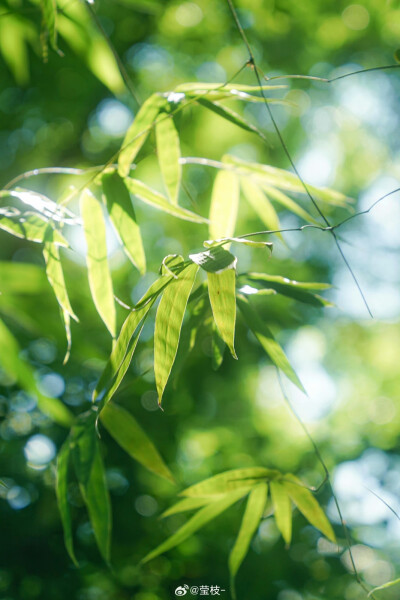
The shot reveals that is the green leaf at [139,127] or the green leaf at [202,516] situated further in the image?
the green leaf at [202,516]

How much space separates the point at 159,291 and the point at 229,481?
337 millimetres

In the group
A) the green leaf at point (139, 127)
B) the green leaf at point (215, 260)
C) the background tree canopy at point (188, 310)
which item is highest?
the green leaf at point (139, 127)

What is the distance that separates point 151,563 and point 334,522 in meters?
0.73

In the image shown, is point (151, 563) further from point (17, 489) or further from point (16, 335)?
point (16, 335)

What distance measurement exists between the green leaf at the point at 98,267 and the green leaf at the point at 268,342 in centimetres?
17

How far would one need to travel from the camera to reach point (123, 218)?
1.85 ft

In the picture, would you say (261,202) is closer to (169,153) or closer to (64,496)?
(169,153)

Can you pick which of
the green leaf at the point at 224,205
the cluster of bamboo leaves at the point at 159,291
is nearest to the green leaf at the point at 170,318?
the cluster of bamboo leaves at the point at 159,291

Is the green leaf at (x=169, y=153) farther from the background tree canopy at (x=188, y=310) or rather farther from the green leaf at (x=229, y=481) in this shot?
the green leaf at (x=229, y=481)

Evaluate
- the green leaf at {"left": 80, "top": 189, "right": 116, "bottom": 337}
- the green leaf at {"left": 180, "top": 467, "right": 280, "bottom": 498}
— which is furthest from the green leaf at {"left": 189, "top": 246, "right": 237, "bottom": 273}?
the green leaf at {"left": 180, "top": 467, "right": 280, "bottom": 498}

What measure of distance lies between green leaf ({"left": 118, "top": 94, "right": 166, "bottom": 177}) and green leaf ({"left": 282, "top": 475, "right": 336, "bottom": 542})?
0.48 metres

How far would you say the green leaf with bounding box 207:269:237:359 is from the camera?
0.38 m

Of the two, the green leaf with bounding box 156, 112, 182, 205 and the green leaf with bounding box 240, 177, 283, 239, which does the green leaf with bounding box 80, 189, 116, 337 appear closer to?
the green leaf with bounding box 156, 112, 182, 205

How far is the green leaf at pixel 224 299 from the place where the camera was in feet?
1.25
